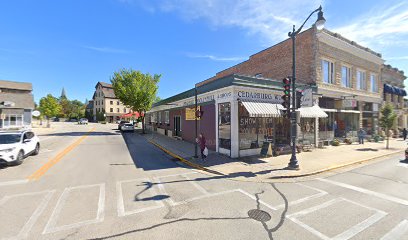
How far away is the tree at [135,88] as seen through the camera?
2592 cm

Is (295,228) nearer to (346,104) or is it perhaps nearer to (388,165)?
(388,165)

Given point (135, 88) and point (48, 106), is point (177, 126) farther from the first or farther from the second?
point (48, 106)

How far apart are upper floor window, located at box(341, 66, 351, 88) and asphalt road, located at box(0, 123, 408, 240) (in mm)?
12039

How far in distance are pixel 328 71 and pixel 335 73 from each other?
86cm

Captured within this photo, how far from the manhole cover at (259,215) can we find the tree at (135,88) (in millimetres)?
23808

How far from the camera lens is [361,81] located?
20.2 m

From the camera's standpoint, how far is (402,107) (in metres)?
27.9

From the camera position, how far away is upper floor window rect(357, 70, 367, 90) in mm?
19717

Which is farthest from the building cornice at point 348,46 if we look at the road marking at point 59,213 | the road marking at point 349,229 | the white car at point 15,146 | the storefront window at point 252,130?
the white car at point 15,146

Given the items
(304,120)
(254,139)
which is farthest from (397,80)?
(254,139)

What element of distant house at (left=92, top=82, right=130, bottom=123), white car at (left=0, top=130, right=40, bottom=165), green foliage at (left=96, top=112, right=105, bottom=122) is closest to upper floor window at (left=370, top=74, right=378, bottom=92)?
white car at (left=0, top=130, right=40, bottom=165)

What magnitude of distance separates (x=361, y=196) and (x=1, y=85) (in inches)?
2736

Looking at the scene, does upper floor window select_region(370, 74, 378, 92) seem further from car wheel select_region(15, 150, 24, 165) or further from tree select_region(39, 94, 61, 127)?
tree select_region(39, 94, 61, 127)

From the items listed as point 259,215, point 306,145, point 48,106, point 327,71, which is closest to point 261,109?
point 306,145
